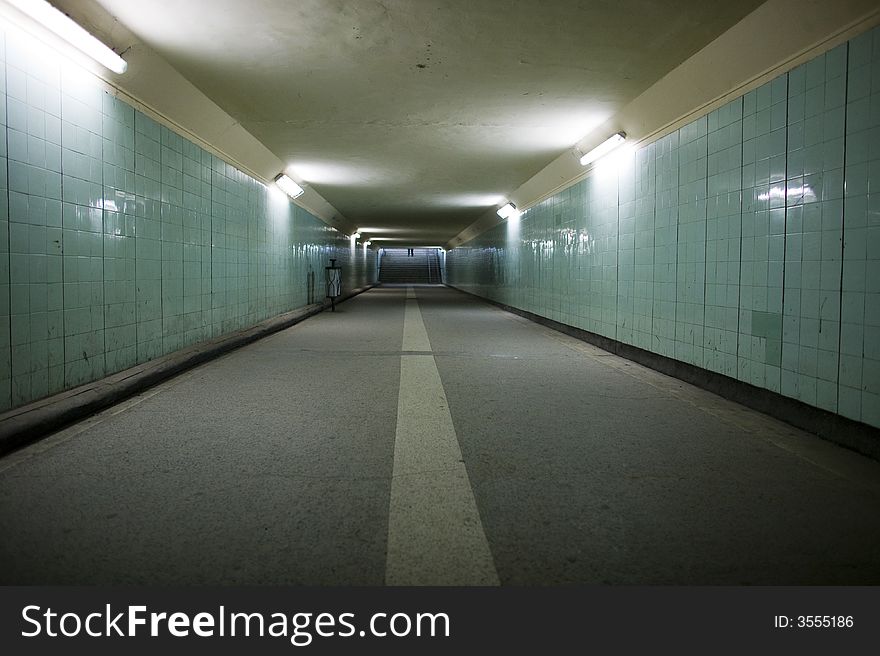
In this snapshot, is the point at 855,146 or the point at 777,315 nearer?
the point at 855,146

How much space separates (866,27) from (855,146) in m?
0.79

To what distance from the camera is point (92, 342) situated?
5.41 m

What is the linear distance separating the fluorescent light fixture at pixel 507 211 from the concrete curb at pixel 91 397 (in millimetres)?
10498

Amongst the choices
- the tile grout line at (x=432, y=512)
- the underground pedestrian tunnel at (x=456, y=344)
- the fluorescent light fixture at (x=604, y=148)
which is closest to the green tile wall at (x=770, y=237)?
the underground pedestrian tunnel at (x=456, y=344)

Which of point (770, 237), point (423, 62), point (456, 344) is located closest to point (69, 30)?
point (423, 62)

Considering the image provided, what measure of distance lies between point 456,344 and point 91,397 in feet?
19.2

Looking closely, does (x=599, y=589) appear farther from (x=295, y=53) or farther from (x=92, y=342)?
(x=295, y=53)

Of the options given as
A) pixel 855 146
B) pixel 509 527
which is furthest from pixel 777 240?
pixel 509 527

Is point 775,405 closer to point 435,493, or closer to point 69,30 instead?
point 435,493

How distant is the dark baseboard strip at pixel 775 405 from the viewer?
12.8 ft

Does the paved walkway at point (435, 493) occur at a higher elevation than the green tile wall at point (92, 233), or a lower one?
lower

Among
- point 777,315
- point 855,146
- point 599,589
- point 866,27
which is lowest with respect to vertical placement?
point 599,589

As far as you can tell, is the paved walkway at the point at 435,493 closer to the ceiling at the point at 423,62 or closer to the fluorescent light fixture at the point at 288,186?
the ceiling at the point at 423,62

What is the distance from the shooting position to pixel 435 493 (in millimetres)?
3164
